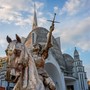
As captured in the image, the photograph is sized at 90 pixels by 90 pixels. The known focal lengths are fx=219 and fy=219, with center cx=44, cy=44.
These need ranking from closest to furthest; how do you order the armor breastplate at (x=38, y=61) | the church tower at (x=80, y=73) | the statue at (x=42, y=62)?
the statue at (x=42, y=62) → the armor breastplate at (x=38, y=61) → the church tower at (x=80, y=73)

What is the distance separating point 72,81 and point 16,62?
3600cm

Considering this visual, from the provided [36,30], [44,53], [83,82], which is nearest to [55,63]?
[83,82]

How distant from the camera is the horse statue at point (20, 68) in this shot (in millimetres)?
3073

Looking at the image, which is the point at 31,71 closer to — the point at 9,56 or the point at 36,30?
the point at 9,56

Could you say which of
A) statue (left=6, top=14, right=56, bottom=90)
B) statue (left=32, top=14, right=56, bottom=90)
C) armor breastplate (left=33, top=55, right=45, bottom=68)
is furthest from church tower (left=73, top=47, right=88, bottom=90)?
statue (left=6, top=14, right=56, bottom=90)

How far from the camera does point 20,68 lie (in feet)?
10.3

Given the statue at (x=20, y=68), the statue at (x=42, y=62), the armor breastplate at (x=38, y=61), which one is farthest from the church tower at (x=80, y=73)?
the statue at (x=20, y=68)

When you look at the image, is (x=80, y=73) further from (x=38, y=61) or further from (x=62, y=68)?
(x=38, y=61)

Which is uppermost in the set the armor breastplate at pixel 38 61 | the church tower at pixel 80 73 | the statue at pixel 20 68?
the church tower at pixel 80 73

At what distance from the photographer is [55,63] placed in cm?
3372

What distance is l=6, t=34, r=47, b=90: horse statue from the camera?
10.1 feet

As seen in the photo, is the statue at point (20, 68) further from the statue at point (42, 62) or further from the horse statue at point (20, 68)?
the statue at point (42, 62)

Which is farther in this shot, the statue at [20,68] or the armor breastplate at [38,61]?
the armor breastplate at [38,61]

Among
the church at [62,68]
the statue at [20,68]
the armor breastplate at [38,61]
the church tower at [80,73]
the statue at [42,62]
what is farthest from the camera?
the church tower at [80,73]
